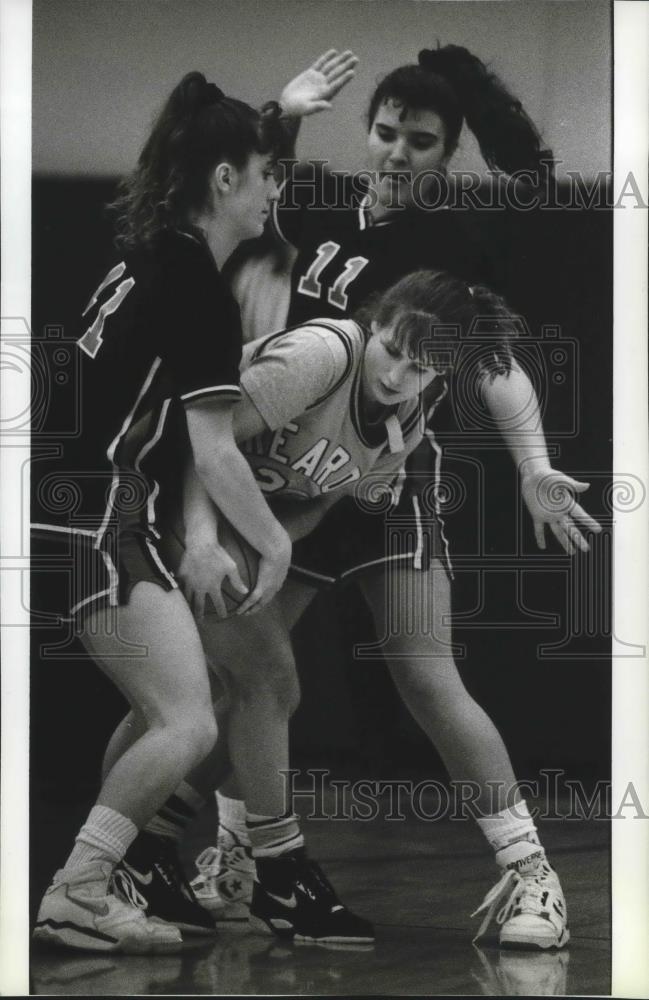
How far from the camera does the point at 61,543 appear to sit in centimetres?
324

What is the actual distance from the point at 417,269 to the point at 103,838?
160 centimetres

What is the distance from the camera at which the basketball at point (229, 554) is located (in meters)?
3.23

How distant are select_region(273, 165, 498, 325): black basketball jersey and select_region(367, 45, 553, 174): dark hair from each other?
187 mm

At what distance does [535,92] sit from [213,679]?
1.66 m

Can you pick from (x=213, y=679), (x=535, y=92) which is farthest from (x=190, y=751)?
(x=535, y=92)

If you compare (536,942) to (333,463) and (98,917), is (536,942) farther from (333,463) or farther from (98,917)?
(333,463)

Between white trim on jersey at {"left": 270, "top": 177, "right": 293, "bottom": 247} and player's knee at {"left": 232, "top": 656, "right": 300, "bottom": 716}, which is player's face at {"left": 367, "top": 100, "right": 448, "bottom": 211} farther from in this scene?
player's knee at {"left": 232, "top": 656, "right": 300, "bottom": 716}

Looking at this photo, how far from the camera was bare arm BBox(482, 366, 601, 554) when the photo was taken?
3.29 meters

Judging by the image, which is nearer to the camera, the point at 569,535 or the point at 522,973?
the point at 522,973

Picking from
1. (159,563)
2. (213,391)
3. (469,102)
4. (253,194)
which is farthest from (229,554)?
(469,102)

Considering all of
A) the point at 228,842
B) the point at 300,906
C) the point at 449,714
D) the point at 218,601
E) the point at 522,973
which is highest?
the point at 218,601

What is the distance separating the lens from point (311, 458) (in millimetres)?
3275

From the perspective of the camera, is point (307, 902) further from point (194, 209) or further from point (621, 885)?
point (194, 209)

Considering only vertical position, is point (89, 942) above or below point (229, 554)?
below
